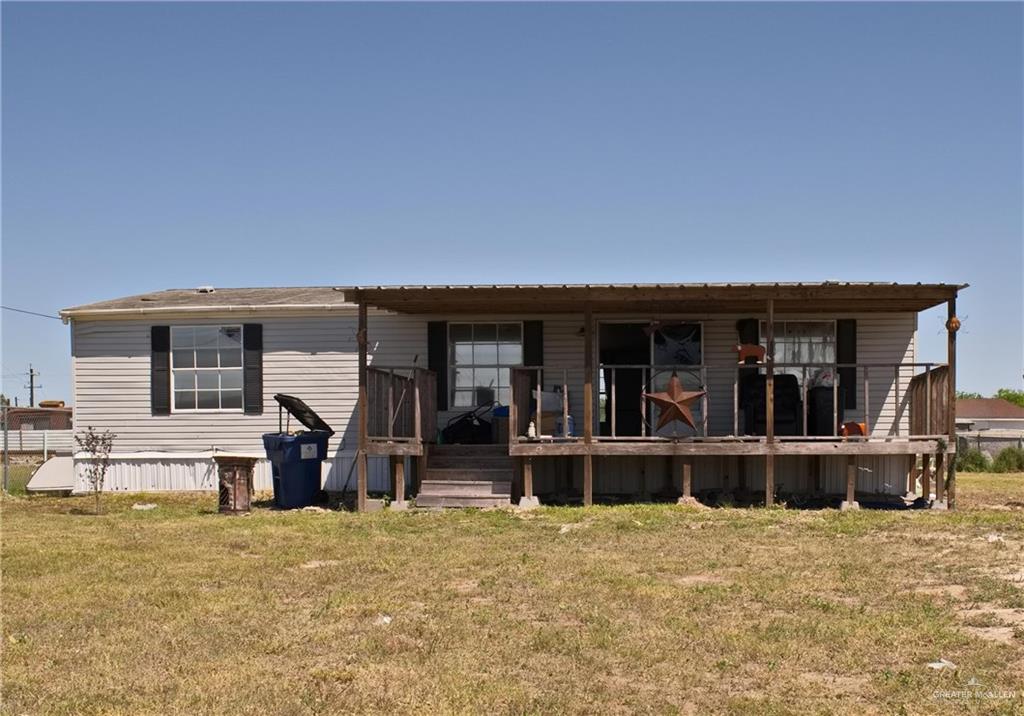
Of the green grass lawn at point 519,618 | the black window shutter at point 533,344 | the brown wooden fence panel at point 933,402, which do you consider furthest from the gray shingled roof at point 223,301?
the brown wooden fence panel at point 933,402

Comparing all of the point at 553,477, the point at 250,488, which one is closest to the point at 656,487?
the point at 553,477

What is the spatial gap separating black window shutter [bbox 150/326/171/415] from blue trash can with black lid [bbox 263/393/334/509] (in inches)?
114

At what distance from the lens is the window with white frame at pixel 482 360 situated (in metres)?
16.4

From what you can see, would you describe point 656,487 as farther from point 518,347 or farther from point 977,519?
point 977,519

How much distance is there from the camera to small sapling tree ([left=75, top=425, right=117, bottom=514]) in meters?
15.7

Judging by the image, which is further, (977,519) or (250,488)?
(250,488)

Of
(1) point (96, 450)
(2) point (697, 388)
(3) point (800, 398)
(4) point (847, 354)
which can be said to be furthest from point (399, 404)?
(4) point (847, 354)

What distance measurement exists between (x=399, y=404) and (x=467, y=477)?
1320mm

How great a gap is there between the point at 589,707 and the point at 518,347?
11.2m

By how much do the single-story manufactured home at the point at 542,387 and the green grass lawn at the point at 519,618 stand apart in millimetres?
2022

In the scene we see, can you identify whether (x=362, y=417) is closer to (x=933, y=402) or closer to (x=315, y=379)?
(x=315, y=379)

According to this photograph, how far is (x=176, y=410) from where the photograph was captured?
1717 centimetres

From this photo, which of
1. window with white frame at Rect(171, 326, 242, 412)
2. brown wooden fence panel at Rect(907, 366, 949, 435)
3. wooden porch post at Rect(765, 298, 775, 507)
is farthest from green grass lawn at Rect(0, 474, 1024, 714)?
window with white frame at Rect(171, 326, 242, 412)

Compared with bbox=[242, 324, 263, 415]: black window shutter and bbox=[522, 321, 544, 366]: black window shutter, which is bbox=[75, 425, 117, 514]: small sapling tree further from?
bbox=[522, 321, 544, 366]: black window shutter
